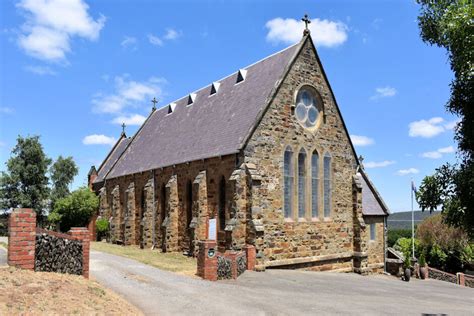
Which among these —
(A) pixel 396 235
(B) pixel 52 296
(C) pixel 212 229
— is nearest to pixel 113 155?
(C) pixel 212 229

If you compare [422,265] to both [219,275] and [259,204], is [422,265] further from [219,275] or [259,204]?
[219,275]

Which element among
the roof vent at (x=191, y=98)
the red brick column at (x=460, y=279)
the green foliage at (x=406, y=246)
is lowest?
the red brick column at (x=460, y=279)

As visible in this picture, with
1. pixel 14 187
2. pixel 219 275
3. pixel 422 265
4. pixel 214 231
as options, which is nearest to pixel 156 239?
pixel 214 231

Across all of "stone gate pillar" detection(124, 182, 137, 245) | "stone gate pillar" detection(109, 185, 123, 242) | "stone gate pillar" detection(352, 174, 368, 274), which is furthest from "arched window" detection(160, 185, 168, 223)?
"stone gate pillar" detection(352, 174, 368, 274)

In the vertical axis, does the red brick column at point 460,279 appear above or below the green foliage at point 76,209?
below

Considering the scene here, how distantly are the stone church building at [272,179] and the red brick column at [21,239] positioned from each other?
1078cm

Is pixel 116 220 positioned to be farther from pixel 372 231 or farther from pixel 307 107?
pixel 372 231

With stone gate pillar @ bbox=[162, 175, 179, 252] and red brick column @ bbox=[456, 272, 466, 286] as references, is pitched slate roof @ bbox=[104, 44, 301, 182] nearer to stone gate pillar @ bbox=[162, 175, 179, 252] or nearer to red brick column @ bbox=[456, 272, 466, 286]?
stone gate pillar @ bbox=[162, 175, 179, 252]

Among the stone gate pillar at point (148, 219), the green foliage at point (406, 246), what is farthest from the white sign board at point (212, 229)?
Answer: the green foliage at point (406, 246)

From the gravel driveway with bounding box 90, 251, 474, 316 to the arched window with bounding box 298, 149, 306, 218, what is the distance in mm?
4323

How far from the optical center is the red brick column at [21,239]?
34.9 ft

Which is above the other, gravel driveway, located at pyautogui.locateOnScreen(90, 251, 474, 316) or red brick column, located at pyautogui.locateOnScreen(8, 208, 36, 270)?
red brick column, located at pyautogui.locateOnScreen(8, 208, 36, 270)

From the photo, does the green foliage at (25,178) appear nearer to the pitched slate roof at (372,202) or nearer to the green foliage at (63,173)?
the green foliage at (63,173)

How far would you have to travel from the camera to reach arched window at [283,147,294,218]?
22828 mm
